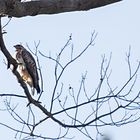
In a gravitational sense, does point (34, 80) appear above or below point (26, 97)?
above

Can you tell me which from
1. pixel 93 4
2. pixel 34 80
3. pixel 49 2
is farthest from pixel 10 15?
pixel 34 80

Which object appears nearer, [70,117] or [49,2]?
[49,2]

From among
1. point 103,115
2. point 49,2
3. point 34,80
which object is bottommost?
point 103,115

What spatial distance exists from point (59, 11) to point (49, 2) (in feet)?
0.34

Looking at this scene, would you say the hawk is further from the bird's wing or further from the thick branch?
the thick branch

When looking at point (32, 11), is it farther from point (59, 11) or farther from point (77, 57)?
point (77, 57)

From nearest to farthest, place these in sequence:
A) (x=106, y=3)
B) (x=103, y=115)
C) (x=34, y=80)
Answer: (x=106, y=3) → (x=103, y=115) → (x=34, y=80)

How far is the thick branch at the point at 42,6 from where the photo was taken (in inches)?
133

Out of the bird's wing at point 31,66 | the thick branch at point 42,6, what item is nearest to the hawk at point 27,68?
the bird's wing at point 31,66

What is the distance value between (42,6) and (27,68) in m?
4.23

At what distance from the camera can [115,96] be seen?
173 inches

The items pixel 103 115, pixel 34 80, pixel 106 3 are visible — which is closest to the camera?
pixel 106 3

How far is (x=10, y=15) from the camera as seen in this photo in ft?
11.2

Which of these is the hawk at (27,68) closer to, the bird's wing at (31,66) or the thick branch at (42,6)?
the bird's wing at (31,66)
